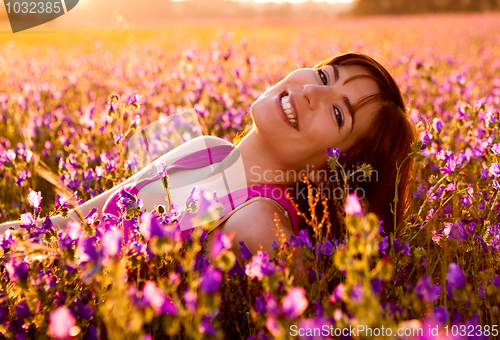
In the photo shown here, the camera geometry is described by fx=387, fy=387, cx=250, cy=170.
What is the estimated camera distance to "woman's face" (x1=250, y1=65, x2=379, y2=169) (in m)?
2.18

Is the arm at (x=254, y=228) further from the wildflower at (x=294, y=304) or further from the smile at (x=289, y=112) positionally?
the wildflower at (x=294, y=304)

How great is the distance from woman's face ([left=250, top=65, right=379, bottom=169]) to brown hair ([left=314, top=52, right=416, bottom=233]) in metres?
0.05

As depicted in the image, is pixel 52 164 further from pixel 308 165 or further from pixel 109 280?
pixel 109 280

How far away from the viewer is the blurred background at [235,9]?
3897 centimetres

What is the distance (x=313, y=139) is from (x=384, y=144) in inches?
20.5

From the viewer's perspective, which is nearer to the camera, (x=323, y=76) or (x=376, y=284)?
(x=376, y=284)

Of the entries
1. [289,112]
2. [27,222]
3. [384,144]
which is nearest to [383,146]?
[384,144]

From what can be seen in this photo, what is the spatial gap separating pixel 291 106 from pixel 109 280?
1.38 metres

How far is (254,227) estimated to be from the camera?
190 cm

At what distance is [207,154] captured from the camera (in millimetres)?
2709

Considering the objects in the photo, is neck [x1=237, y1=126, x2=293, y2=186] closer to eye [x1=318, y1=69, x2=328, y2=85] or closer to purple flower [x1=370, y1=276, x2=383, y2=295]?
eye [x1=318, y1=69, x2=328, y2=85]

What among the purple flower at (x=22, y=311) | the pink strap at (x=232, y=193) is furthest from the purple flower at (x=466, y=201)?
the purple flower at (x=22, y=311)

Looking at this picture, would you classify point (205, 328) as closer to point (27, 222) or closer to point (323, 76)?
point (27, 222)

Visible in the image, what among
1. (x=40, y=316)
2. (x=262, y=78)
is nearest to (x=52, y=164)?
(x=40, y=316)
